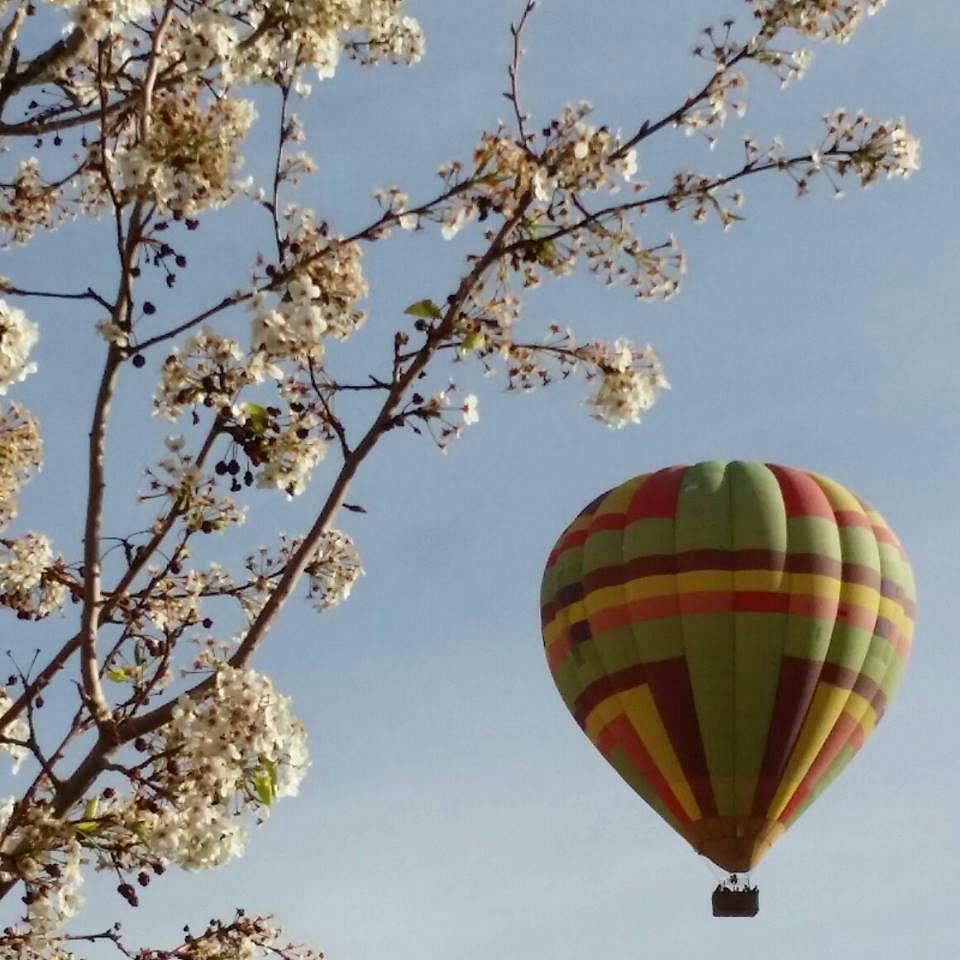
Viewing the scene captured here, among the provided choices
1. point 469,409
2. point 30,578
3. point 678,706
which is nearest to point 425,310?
point 469,409

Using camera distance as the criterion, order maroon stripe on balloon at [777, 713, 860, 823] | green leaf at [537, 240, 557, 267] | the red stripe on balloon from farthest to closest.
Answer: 1. the red stripe on balloon
2. maroon stripe on balloon at [777, 713, 860, 823]
3. green leaf at [537, 240, 557, 267]

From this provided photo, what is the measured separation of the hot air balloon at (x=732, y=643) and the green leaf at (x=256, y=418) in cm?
3026

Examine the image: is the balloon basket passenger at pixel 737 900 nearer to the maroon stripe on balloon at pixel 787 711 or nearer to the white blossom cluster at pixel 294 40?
the maroon stripe on balloon at pixel 787 711

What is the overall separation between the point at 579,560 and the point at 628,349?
106ft

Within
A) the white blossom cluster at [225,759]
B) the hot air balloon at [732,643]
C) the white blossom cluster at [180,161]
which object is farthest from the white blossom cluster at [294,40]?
the hot air balloon at [732,643]

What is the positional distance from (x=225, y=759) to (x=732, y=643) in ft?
105

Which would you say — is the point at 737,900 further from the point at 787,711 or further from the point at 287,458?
the point at 287,458

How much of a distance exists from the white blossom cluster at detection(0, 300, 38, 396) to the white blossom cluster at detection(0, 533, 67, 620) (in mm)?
2962

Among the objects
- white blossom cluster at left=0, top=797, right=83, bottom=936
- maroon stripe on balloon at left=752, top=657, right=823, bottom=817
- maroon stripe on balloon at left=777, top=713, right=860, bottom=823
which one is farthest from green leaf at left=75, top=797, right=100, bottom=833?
maroon stripe on balloon at left=777, top=713, right=860, bottom=823

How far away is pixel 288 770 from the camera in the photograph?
8.30 meters

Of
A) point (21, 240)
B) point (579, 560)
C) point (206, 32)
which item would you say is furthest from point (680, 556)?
point (206, 32)

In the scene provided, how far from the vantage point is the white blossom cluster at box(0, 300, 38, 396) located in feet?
28.1

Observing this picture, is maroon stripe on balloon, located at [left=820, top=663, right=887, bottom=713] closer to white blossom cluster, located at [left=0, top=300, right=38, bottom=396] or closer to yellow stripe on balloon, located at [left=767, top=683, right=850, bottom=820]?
yellow stripe on balloon, located at [left=767, top=683, right=850, bottom=820]

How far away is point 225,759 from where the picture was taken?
8312mm
